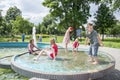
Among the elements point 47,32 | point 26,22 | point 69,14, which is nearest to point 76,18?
point 69,14

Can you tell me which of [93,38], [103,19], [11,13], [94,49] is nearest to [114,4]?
[93,38]

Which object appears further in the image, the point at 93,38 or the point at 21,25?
the point at 21,25

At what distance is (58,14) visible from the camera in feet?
132

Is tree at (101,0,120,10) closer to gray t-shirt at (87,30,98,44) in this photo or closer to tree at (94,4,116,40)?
gray t-shirt at (87,30,98,44)

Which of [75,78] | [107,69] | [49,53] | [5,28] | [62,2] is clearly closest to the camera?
[75,78]

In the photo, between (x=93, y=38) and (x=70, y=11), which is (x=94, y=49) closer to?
(x=93, y=38)

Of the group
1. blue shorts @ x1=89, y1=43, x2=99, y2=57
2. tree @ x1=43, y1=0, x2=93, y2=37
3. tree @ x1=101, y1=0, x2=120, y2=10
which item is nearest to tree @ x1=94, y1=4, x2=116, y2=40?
tree @ x1=43, y1=0, x2=93, y2=37

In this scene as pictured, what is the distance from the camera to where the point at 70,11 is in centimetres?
4094

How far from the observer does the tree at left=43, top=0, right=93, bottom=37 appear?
1551 inches

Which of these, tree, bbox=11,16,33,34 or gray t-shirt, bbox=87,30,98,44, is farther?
tree, bbox=11,16,33,34

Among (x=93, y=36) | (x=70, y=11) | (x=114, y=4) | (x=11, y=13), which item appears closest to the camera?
(x=93, y=36)

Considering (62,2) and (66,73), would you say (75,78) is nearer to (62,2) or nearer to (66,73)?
(66,73)

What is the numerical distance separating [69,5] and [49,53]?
3071cm

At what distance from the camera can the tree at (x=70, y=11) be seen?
39.4m
